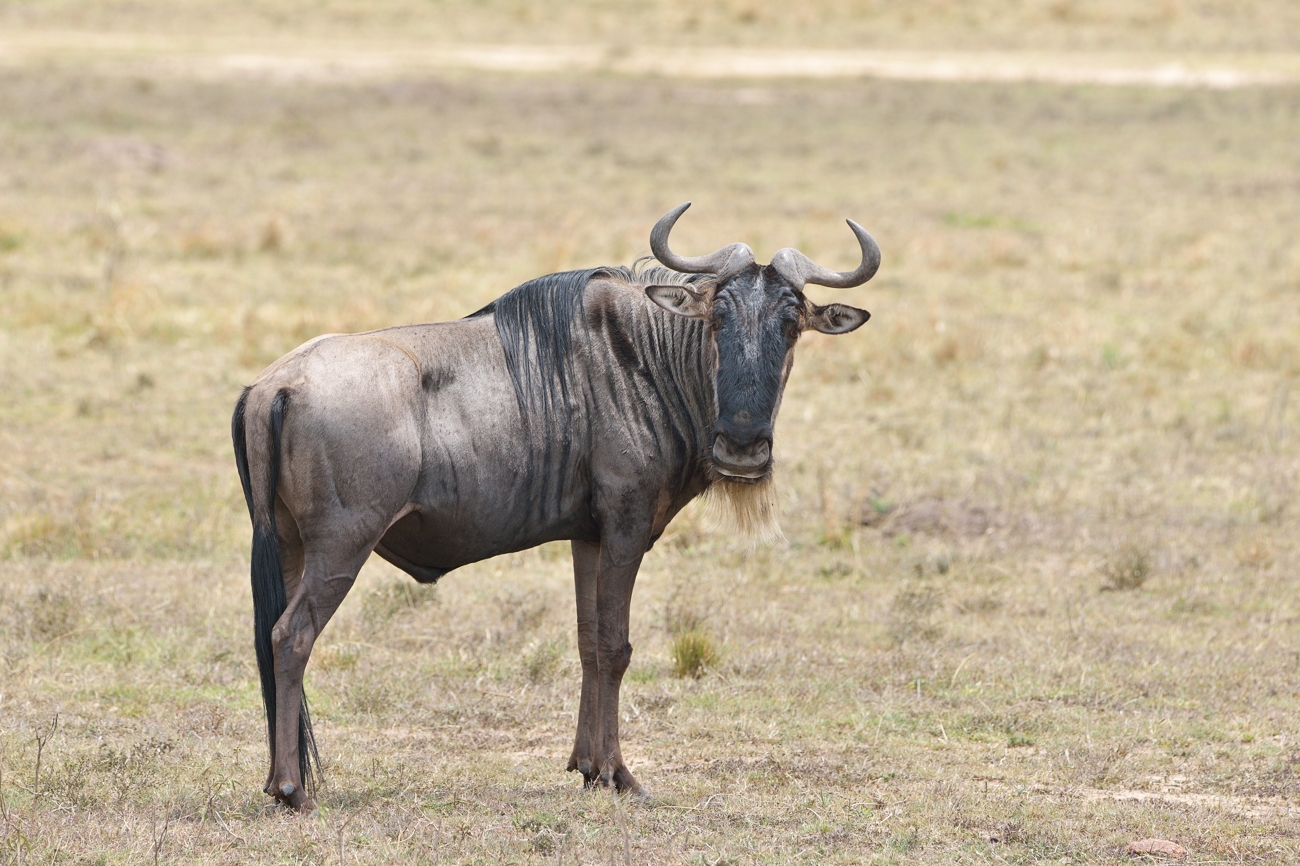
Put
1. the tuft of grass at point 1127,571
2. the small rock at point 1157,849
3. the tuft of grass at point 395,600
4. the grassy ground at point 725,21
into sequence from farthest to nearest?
the grassy ground at point 725,21 < the tuft of grass at point 1127,571 < the tuft of grass at point 395,600 < the small rock at point 1157,849

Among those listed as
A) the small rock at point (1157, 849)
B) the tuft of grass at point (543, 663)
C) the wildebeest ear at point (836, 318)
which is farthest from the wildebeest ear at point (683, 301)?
the small rock at point (1157, 849)

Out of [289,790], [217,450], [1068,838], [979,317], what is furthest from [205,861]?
[979,317]

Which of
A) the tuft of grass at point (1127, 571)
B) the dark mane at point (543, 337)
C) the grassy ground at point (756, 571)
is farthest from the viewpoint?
the tuft of grass at point (1127, 571)

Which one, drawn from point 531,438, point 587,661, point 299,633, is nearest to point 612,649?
point 587,661

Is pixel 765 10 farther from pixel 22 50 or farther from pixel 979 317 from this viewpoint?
pixel 979 317

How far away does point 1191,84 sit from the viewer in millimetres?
37312

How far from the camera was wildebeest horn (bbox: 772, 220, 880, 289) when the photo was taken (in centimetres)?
579

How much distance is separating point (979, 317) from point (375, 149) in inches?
535

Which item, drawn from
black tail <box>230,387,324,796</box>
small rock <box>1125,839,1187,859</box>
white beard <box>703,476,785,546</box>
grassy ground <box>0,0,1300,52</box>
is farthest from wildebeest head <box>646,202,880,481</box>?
grassy ground <box>0,0,1300,52</box>

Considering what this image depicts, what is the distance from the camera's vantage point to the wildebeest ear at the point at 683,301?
18.9ft

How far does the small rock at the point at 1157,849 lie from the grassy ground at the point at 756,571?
0.07 m

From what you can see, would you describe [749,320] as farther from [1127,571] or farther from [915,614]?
[1127,571]

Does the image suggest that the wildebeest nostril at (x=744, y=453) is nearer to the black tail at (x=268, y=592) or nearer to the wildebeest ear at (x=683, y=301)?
the wildebeest ear at (x=683, y=301)

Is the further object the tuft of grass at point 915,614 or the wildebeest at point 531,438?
the tuft of grass at point 915,614
